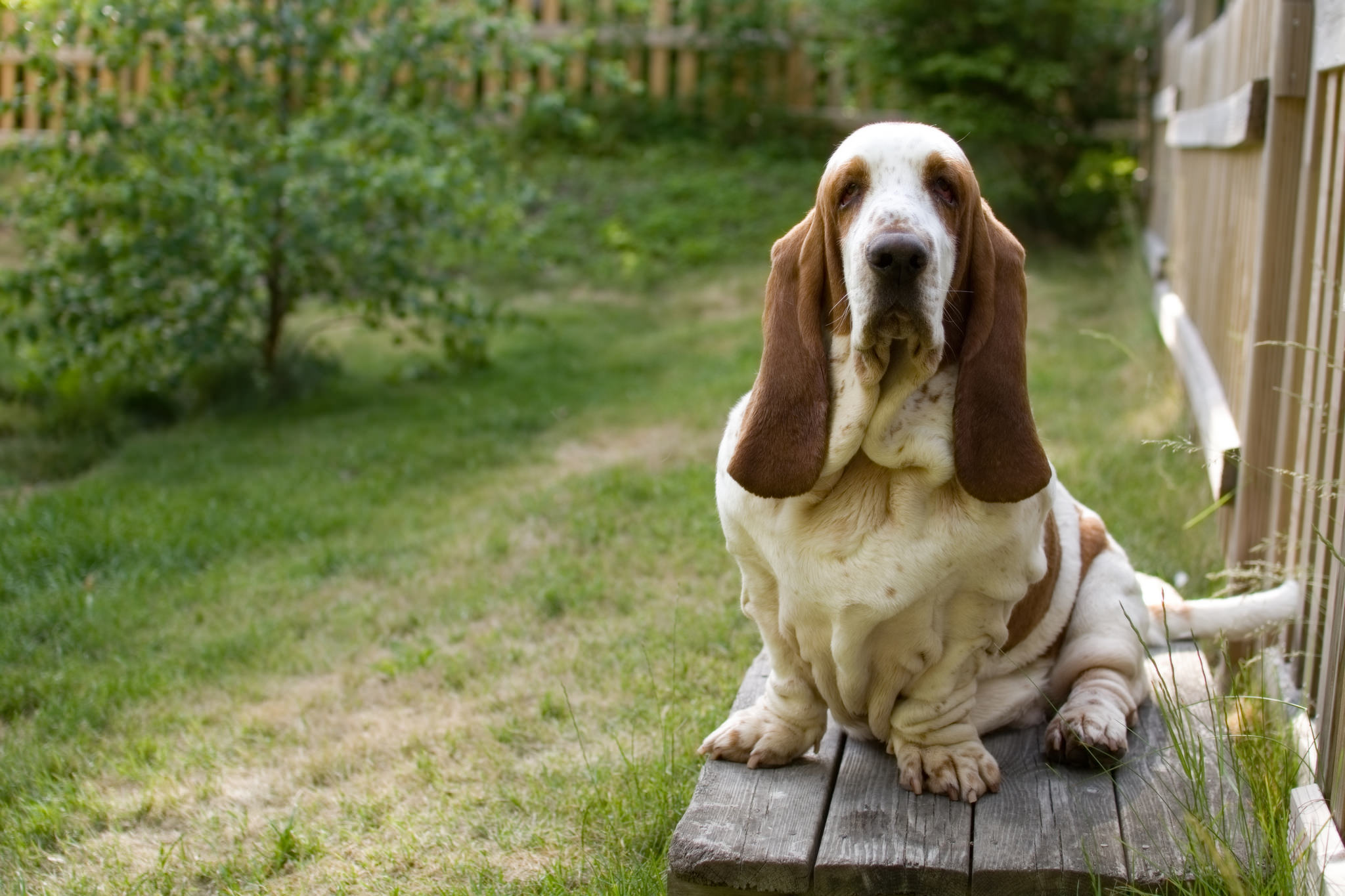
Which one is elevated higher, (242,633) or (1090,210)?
(1090,210)

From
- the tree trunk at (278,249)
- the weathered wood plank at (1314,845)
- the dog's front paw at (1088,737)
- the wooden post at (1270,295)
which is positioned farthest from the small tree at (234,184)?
the weathered wood plank at (1314,845)

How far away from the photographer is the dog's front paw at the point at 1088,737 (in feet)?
9.14

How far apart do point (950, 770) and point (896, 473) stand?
0.66 meters

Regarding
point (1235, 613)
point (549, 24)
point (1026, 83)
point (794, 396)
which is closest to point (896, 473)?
point (794, 396)

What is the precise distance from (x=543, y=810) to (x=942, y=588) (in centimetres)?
143

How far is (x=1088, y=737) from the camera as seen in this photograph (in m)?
2.79

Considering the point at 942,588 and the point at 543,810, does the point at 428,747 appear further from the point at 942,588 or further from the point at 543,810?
the point at 942,588

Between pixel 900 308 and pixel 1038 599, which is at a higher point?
pixel 900 308

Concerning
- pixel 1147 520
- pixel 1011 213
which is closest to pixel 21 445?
pixel 1147 520

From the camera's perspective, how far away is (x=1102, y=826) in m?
2.58

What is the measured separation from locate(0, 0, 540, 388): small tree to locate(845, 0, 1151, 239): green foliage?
4.69m

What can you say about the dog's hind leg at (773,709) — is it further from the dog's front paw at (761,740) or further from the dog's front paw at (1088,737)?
the dog's front paw at (1088,737)

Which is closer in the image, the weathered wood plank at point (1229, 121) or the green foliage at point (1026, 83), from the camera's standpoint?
the weathered wood plank at point (1229, 121)

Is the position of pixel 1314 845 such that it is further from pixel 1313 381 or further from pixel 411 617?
pixel 411 617
